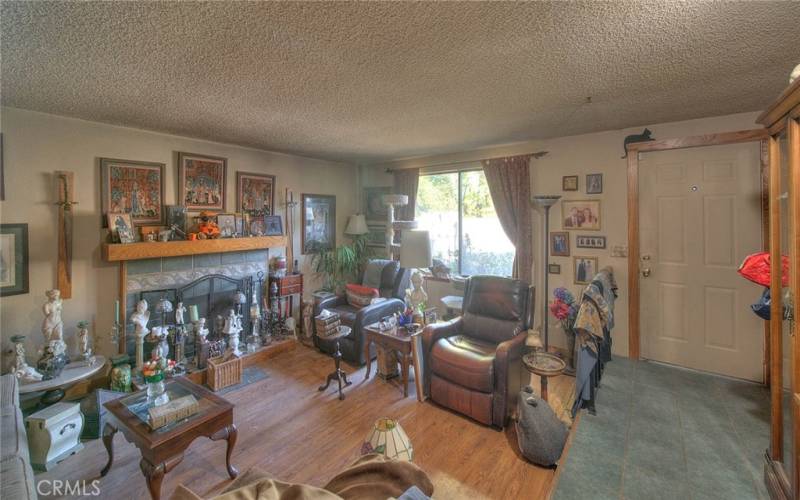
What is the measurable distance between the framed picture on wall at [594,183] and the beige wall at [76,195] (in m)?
4.32

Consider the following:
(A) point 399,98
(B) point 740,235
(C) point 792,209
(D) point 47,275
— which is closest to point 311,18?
(A) point 399,98

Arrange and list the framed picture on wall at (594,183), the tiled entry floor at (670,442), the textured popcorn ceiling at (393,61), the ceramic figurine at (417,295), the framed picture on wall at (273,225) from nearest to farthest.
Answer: the textured popcorn ceiling at (393,61), the tiled entry floor at (670,442), the ceramic figurine at (417,295), the framed picture on wall at (594,183), the framed picture on wall at (273,225)

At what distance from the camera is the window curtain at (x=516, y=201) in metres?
3.98

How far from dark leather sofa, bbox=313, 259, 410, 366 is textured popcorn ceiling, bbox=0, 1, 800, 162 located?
1.96 m

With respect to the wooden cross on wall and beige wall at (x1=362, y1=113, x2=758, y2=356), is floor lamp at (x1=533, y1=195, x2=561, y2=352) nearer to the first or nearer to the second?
beige wall at (x1=362, y1=113, x2=758, y2=356)

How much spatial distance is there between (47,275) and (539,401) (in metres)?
4.10

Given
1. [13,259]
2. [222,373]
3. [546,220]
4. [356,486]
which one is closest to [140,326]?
[222,373]

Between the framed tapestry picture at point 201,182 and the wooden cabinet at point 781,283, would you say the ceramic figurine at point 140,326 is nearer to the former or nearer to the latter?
the framed tapestry picture at point 201,182

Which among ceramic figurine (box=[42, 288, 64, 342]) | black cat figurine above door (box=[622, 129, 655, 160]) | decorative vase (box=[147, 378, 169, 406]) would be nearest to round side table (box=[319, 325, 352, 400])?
decorative vase (box=[147, 378, 169, 406])

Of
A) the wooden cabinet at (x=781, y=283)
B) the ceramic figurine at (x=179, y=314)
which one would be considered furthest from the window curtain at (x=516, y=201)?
the ceramic figurine at (x=179, y=314)

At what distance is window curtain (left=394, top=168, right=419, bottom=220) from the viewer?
5.03 metres

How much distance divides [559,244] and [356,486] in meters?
3.45

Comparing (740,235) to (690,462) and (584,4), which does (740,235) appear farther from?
(584,4)

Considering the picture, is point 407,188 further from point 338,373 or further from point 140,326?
point 140,326
